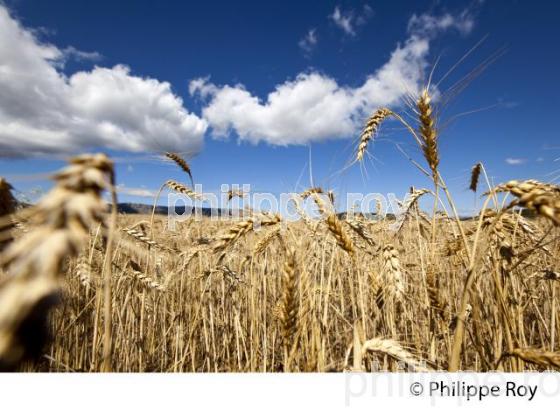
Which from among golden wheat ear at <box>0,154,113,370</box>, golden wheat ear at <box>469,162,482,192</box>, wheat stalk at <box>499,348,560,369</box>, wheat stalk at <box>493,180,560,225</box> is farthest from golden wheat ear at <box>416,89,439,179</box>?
golden wheat ear at <box>0,154,113,370</box>

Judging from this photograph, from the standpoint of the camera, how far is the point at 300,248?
84.1 inches

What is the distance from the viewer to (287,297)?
1692 mm

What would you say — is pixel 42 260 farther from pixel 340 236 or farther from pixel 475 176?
pixel 475 176

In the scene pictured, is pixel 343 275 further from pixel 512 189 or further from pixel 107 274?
pixel 107 274

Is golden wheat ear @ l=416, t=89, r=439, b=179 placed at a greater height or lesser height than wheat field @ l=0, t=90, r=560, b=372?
greater

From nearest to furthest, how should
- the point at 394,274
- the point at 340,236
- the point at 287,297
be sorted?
the point at 287,297
the point at 340,236
the point at 394,274

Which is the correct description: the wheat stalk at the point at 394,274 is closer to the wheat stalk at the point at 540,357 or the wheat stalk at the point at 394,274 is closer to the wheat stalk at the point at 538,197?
the wheat stalk at the point at 540,357

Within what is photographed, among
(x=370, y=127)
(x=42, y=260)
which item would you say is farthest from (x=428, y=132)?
(x=42, y=260)

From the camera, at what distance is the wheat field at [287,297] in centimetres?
59

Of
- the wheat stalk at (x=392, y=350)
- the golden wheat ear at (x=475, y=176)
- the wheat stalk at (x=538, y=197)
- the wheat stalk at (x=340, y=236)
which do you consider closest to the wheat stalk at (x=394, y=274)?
the wheat stalk at (x=340, y=236)

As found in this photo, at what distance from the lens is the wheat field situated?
1.95 feet

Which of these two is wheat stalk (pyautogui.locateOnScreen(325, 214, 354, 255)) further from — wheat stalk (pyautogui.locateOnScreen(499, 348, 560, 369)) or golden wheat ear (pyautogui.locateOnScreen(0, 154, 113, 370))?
golden wheat ear (pyautogui.locateOnScreen(0, 154, 113, 370))

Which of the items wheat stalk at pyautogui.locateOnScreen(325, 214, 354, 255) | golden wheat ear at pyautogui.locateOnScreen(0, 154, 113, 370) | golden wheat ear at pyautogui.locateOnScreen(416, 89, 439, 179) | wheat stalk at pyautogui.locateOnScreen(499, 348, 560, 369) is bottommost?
wheat stalk at pyautogui.locateOnScreen(499, 348, 560, 369)
